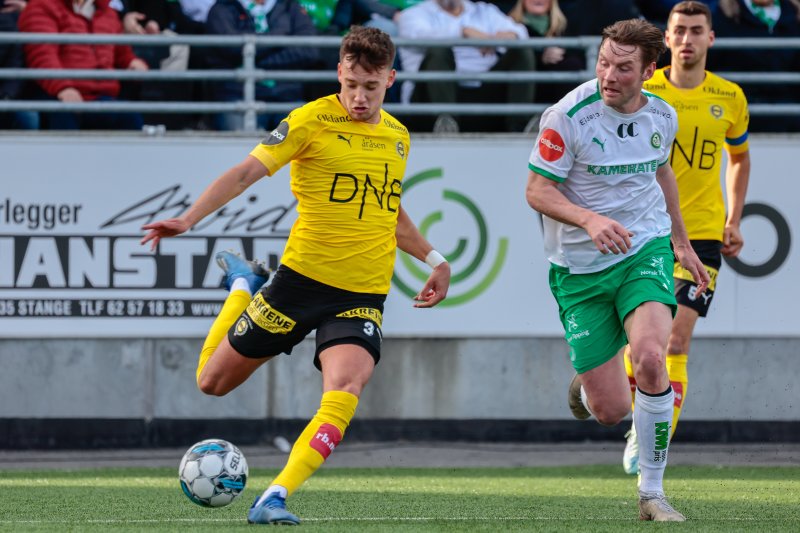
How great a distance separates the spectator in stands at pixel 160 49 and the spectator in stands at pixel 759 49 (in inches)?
182

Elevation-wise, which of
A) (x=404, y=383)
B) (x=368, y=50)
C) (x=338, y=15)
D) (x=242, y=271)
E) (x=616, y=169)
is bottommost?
(x=404, y=383)

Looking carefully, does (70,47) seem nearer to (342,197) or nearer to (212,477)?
(342,197)

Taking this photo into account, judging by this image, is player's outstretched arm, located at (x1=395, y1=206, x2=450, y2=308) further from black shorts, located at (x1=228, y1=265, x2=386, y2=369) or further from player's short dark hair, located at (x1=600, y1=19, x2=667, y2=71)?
player's short dark hair, located at (x1=600, y1=19, x2=667, y2=71)

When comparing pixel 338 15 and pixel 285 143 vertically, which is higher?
pixel 338 15

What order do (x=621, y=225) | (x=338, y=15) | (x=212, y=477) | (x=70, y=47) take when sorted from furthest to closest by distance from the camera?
(x=338, y=15)
(x=70, y=47)
(x=621, y=225)
(x=212, y=477)

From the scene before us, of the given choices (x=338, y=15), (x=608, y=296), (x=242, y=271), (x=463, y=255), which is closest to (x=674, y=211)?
(x=608, y=296)

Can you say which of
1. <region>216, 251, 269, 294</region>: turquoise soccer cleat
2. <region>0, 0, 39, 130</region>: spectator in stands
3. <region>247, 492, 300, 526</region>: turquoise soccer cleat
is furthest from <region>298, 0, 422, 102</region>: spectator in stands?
<region>247, 492, 300, 526</region>: turquoise soccer cleat

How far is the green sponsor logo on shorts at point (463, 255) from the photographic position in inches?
473

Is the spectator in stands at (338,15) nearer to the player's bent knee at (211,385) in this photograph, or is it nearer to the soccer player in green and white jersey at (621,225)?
the player's bent knee at (211,385)

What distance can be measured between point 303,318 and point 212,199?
870 millimetres

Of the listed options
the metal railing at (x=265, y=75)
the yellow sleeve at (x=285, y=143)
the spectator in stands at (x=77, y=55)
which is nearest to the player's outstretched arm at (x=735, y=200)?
the metal railing at (x=265, y=75)

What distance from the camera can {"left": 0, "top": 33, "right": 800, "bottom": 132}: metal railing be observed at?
456 inches

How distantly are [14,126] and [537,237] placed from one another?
14.8ft

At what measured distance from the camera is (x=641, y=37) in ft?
23.0
